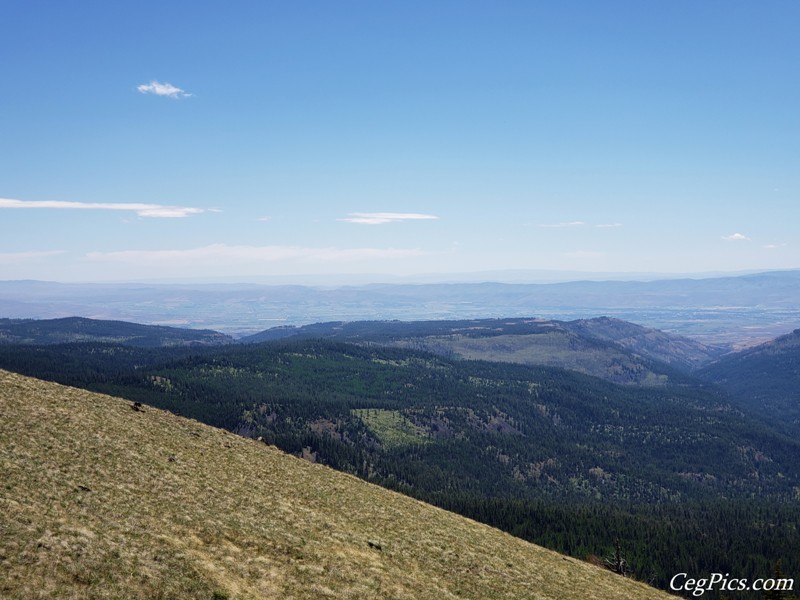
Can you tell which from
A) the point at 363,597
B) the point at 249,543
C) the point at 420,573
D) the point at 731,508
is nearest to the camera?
the point at 363,597

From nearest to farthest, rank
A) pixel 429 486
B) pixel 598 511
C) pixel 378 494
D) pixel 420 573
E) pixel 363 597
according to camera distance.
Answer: pixel 363 597 → pixel 420 573 → pixel 378 494 → pixel 598 511 → pixel 429 486

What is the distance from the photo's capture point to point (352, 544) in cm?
4581

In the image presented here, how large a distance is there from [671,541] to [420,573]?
10166cm

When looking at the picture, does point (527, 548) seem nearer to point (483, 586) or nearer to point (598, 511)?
point (483, 586)

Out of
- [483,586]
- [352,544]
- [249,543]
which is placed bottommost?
[483,586]

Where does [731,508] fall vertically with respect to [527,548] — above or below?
below

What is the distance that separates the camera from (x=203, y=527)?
1587 inches

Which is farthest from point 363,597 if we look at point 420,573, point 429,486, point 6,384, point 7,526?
point 429,486

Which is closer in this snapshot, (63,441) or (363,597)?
(363,597)

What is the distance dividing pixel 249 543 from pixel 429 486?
484 ft

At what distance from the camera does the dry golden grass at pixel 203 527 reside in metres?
30.8

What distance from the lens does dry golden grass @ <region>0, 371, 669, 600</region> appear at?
30766mm

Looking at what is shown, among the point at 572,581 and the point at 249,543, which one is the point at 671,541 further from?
the point at 249,543

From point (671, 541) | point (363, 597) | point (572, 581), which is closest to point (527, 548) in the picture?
point (572, 581)
